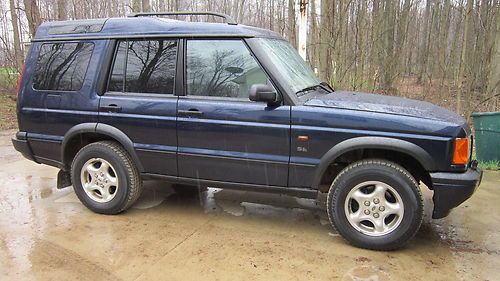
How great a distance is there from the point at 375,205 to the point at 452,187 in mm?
631

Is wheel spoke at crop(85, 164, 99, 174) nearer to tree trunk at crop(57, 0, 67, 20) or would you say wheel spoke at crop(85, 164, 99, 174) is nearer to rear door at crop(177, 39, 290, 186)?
rear door at crop(177, 39, 290, 186)

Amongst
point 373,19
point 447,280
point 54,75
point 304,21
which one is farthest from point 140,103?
point 373,19

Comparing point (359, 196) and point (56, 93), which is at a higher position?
point (56, 93)

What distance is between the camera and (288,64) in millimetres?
4094

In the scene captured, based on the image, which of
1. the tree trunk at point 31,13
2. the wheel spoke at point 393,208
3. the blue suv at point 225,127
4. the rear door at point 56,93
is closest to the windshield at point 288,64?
the blue suv at point 225,127

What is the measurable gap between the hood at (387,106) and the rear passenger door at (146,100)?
142cm

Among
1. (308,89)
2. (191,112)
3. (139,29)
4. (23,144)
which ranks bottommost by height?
(23,144)

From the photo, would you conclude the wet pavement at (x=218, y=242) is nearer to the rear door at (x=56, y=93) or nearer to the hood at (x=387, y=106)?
the rear door at (x=56, y=93)

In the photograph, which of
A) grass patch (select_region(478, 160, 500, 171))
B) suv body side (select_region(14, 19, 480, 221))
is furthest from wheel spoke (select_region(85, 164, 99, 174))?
grass patch (select_region(478, 160, 500, 171))

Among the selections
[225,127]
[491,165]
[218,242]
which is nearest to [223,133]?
[225,127]

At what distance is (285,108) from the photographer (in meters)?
3.63

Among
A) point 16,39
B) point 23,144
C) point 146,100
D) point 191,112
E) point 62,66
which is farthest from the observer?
point 16,39

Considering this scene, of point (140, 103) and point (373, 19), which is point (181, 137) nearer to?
Result: point (140, 103)

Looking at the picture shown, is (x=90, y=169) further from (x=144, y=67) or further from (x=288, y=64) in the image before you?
(x=288, y=64)
